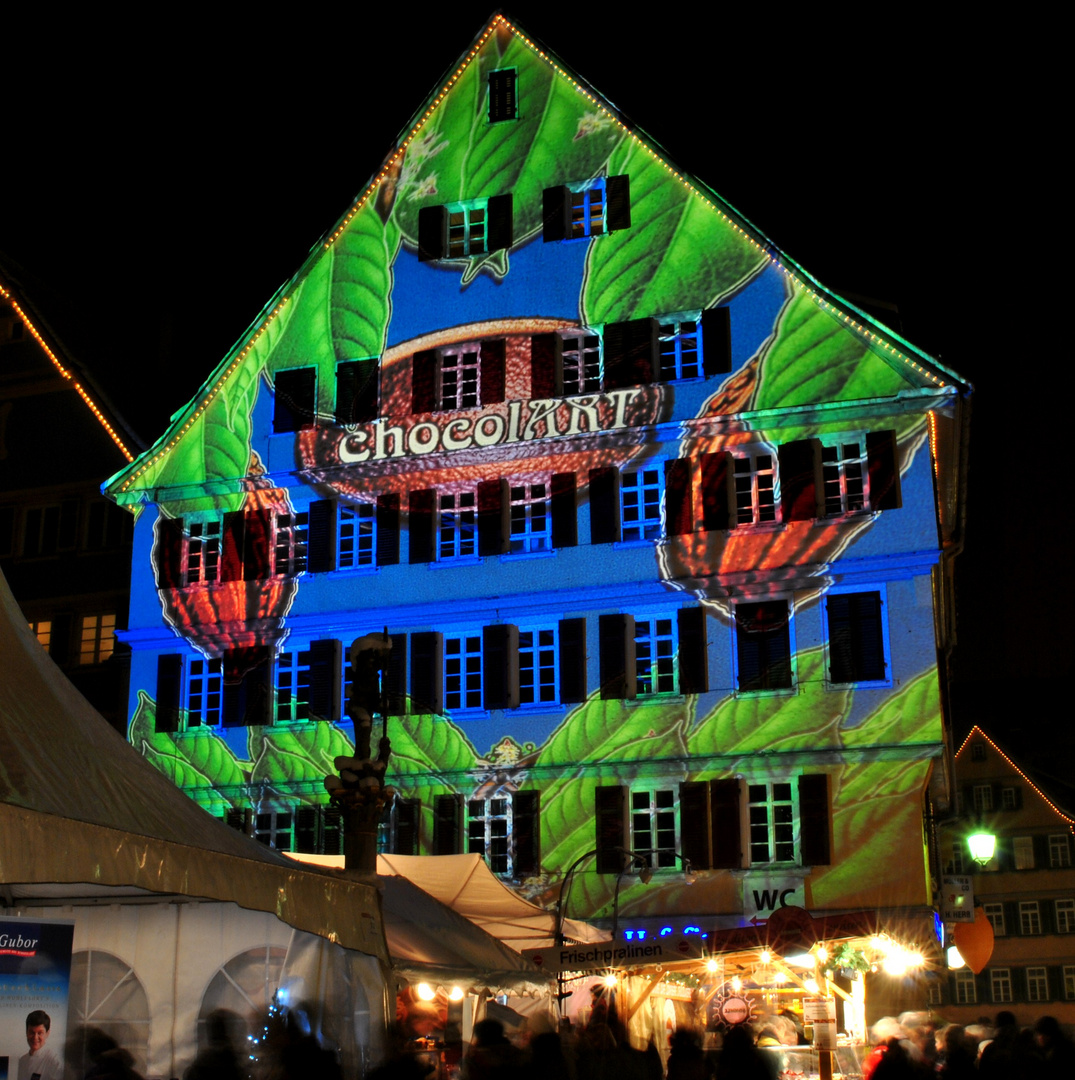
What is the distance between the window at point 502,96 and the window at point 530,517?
7303 mm

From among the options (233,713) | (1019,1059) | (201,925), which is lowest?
(1019,1059)

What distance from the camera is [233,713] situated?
29.7 meters

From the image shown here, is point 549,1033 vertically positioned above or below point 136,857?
below

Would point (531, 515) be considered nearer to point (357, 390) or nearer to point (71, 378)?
point (357, 390)

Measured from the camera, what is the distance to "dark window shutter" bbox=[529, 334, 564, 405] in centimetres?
2925

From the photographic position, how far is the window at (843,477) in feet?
90.0

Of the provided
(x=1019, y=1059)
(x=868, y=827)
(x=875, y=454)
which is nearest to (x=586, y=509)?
(x=875, y=454)

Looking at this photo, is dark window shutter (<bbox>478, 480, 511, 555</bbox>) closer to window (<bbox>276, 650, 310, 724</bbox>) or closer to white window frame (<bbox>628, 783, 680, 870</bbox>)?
window (<bbox>276, 650, 310, 724</bbox>)

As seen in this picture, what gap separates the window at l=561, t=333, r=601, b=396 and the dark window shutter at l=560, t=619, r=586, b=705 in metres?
4.34

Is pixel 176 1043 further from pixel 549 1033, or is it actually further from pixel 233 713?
pixel 233 713

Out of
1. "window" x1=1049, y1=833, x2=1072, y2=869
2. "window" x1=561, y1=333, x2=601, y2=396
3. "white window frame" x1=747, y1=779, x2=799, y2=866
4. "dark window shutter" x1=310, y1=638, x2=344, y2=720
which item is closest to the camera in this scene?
"white window frame" x1=747, y1=779, x2=799, y2=866

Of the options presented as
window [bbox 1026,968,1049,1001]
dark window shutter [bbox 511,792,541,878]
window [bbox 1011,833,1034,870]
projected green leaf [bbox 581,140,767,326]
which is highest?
projected green leaf [bbox 581,140,767,326]

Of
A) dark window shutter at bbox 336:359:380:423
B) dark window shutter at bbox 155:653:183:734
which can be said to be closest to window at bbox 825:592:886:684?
dark window shutter at bbox 336:359:380:423

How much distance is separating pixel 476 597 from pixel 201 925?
19.2m
